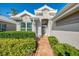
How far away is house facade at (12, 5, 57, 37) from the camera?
6.57 meters

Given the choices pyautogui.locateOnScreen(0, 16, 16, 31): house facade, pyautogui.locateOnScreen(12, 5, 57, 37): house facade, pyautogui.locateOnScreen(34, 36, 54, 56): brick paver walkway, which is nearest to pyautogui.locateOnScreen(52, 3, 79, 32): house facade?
pyautogui.locateOnScreen(12, 5, 57, 37): house facade

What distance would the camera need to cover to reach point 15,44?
620 centimetres

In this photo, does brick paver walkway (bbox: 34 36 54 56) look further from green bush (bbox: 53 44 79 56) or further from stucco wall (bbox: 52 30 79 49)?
stucco wall (bbox: 52 30 79 49)

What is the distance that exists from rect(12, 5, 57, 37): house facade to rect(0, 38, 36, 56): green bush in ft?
2.04

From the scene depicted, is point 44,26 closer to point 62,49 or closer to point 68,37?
point 68,37

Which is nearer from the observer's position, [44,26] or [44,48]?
[44,48]

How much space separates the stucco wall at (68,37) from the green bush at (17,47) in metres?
1.19

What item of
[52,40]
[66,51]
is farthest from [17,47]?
[66,51]

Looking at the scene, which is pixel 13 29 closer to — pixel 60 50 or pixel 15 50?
pixel 15 50

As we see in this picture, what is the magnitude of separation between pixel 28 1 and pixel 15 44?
1772 millimetres

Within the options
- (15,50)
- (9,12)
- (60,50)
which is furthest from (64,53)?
(9,12)

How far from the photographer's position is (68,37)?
629cm

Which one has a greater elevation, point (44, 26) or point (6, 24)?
point (6, 24)

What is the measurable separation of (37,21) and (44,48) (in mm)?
1241
